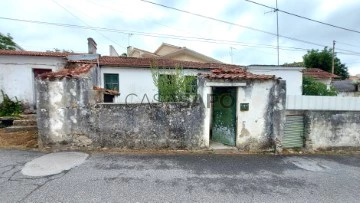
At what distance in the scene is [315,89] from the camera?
1405 cm

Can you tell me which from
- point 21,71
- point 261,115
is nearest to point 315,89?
point 261,115

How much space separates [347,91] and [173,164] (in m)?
25.4

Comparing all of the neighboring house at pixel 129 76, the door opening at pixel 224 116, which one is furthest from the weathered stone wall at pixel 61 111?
the neighboring house at pixel 129 76

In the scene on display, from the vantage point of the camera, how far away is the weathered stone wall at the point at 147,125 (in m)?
6.45

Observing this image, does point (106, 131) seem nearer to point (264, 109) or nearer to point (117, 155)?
point (117, 155)

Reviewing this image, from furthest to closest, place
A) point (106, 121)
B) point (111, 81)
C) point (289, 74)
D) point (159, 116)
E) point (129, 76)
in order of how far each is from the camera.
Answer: point (289, 74), point (129, 76), point (111, 81), point (159, 116), point (106, 121)

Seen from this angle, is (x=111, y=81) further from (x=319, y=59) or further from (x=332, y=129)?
(x=319, y=59)

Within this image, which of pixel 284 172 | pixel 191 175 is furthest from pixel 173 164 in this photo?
pixel 284 172

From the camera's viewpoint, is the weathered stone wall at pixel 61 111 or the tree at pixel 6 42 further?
the tree at pixel 6 42

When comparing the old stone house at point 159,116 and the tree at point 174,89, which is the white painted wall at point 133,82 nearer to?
the tree at point 174,89

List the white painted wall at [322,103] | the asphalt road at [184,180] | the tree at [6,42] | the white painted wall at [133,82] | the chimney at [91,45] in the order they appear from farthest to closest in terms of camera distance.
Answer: the tree at [6,42]
the chimney at [91,45]
the white painted wall at [133,82]
the white painted wall at [322,103]
the asphalt road at [184,180]

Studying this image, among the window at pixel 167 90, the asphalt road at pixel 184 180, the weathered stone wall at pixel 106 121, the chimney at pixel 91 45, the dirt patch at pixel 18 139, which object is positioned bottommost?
the asphalt road at pixel 184 180

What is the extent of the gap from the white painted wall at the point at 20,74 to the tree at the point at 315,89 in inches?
618

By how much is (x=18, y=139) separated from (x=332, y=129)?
10.4m
